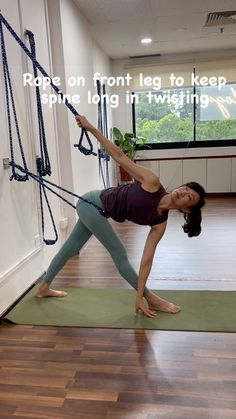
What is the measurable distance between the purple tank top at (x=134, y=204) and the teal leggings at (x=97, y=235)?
0.08 m

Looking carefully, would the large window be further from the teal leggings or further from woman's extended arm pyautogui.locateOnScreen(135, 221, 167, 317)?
woman's extended arm pyautogui.locateOnScreen(135, 221, 167, 317)

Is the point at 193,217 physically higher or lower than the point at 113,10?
lower

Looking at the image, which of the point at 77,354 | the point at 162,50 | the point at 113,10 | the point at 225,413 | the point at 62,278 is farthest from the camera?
the point at 162,50

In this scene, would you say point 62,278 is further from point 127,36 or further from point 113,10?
point 127,36

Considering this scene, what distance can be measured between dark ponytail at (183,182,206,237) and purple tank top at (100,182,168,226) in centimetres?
15

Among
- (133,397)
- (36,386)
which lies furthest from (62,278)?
(133,397)

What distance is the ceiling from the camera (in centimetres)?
408

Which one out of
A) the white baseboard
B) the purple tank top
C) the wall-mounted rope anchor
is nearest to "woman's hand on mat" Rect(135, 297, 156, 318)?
the purple tank top

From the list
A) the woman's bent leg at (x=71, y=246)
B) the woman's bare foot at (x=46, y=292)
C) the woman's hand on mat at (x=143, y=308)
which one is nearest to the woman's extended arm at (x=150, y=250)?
the woman's hand on mat at (x=143, y=308)

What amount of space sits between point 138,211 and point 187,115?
5.34 meters

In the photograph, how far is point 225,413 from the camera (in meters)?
1.52

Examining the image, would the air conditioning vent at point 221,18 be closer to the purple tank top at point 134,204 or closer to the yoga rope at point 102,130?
the yoga rope at point 102,130

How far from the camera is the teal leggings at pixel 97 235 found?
7.66ft

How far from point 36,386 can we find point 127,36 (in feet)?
16.2
